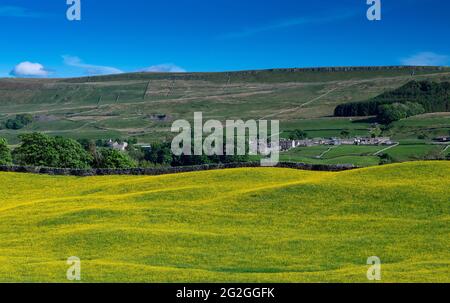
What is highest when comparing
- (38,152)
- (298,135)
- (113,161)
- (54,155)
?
(298,135)

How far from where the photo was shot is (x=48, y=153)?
87.8 meters

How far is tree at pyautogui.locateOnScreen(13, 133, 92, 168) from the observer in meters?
87.4

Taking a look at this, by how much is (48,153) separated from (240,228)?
60.4m

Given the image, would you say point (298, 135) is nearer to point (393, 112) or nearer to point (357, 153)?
point (393, 112)

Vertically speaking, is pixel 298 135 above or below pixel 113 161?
above

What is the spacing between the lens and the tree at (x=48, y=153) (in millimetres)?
87375

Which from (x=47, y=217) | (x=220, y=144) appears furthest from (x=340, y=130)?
(x=47, y=217)

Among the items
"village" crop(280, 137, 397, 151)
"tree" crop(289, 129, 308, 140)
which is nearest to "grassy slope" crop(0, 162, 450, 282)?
"village" crop(280, 137, 397, 151)

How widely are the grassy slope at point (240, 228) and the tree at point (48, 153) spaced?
41786mm

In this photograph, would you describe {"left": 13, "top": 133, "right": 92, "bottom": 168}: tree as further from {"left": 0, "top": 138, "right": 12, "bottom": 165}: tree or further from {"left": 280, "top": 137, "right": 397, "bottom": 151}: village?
{"left": 280, "top": 137, "right": 397, "bottom": 151}: village

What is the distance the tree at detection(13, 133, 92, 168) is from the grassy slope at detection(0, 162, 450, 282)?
137 ft

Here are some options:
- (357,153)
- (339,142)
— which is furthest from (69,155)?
(339,142)
